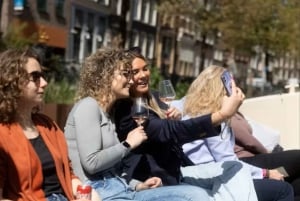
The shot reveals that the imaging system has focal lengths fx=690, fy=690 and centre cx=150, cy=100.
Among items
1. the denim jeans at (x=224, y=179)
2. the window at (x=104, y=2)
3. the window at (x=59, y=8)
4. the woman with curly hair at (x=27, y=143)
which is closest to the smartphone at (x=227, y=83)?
the denim jeans at (x=224, y=179)

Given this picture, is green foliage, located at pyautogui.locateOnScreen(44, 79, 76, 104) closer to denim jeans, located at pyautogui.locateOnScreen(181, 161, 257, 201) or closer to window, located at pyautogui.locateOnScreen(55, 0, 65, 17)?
denim jeans, located at pyautogui.locateOnScreen(181, 161, 257, 201)

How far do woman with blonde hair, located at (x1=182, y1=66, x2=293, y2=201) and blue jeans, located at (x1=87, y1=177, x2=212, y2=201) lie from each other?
56cm

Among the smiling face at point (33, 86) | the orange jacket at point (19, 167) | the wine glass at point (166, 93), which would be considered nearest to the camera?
the orange jacket at point (19, 167)

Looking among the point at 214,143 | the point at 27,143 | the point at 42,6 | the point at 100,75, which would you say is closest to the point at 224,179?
the point at 214,143

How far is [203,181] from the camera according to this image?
4.48 metres

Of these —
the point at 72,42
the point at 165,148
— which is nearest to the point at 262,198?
the point at 165,148

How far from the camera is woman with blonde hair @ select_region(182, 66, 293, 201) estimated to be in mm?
4555

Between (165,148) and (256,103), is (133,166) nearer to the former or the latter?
(165,148)

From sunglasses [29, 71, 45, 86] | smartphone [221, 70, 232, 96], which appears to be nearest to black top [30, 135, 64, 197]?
sunglasses [29, 71, 45, 86]

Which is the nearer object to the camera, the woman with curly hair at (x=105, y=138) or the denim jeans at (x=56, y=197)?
the denim jeans at (x=56, y=197)

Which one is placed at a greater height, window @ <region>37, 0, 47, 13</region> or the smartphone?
window @ <region>37, 0, 47, 13</region>

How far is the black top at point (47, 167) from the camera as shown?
11.1ft

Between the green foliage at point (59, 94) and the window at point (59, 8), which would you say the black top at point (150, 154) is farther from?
the window at point (59, 8)

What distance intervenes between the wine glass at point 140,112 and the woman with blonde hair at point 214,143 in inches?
26.0
